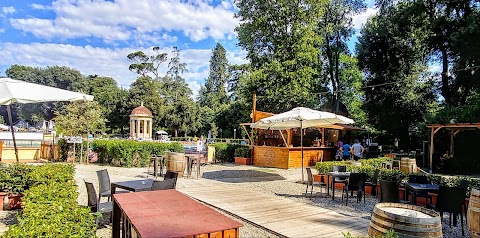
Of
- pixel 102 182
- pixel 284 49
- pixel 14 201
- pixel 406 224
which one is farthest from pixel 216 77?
pixel 406 224

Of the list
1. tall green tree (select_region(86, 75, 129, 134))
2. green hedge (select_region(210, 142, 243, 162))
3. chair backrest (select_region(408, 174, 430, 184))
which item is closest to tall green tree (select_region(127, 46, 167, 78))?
tall green tree (select_region(86, 75, 129, 134))

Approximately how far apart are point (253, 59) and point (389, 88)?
33.6 feet

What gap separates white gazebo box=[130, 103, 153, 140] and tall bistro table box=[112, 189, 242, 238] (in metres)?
27.3

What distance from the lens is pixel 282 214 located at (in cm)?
579

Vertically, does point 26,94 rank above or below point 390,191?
above

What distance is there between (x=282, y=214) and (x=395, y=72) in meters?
18.2

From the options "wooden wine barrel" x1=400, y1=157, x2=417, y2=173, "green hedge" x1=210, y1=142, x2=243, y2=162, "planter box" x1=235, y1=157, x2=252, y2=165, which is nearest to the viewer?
"wooden wine barrel" x1=400, y1=157, x2=417, y2=173

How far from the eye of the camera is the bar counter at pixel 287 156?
48.6 ft

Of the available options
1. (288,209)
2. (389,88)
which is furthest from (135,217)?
(389,88)

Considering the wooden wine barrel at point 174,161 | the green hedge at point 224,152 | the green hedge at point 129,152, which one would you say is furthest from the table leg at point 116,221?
the green hedge at point 224,152

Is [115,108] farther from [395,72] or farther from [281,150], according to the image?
[395,72]

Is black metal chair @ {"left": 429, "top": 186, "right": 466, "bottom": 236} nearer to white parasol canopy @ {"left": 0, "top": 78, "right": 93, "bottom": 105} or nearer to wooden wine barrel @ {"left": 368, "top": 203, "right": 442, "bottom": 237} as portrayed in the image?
wooden wine barrel @ {"left": 368, "top": 203, "right": 442, "bottom": 237}

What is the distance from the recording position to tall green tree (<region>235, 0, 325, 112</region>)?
896 inches

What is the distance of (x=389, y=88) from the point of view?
816 inches
